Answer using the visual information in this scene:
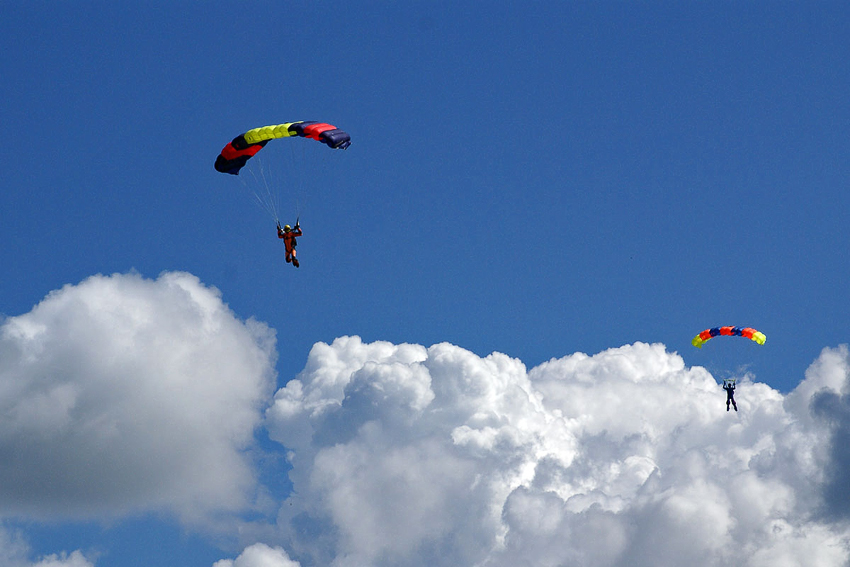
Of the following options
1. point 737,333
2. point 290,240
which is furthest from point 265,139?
point 737,333

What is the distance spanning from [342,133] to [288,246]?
9128mm

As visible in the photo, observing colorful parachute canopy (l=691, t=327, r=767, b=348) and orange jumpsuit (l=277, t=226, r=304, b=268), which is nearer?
orange jumpsuit (l=277, t=226, r=304, b=268)

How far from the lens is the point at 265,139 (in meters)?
94.3

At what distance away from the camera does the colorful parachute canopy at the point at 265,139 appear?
91.4 metres

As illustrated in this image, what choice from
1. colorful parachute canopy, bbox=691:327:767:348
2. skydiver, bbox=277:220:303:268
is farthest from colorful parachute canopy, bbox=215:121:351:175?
colorful parachute canopy, bbox=691:327:767:348

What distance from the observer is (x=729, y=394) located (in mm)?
130750

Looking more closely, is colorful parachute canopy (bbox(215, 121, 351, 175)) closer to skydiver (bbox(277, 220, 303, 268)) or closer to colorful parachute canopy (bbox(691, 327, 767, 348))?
skydiver (bbox(277, 220, 303, 268))

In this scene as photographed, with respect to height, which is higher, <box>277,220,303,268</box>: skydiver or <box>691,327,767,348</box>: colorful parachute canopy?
<box>691,327,767,348</box>: colorful parachute canopy

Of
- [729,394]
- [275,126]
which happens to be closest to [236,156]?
[275,126]

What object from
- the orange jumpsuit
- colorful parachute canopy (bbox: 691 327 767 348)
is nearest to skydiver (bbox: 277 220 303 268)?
the orange jumpsuit

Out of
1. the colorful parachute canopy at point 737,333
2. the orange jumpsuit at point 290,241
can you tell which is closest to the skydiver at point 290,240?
the orange jumpsuit at point 290,241

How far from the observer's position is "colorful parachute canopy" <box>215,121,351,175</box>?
91375 mm

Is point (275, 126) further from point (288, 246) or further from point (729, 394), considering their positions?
point (729, 394)

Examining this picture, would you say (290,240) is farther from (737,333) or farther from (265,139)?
(737,333)
